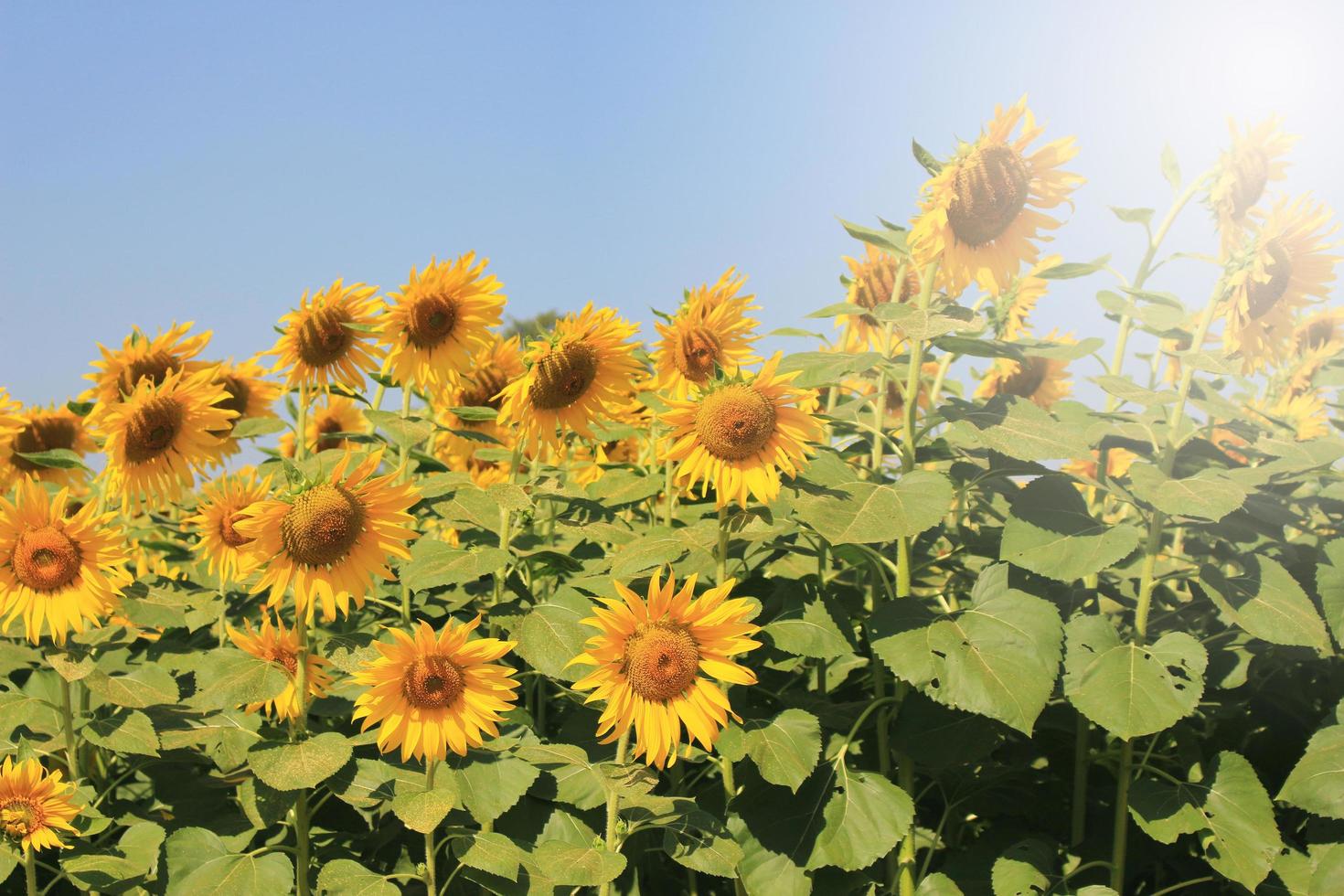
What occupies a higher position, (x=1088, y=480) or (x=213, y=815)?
(x=1088, y=480)

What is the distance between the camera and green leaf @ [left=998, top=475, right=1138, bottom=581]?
2.66 meters

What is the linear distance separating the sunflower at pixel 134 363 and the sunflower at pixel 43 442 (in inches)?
30.6

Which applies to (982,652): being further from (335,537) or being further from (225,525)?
(225,525)

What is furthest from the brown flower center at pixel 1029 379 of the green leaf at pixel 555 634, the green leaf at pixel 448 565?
the green leaf at pixel 448 565

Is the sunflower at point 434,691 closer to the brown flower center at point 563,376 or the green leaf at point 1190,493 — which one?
the brown flower center at point 563,376

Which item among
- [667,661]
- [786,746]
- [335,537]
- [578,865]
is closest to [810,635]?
[786,746]

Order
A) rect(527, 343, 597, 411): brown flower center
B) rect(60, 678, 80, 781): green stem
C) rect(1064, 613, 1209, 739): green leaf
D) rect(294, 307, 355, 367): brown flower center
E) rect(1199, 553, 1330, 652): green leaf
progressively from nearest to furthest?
rect(1064, 613, 1209, 739): green leaf < rect(1199, 553, 1330, 652): green leaf < rect(527, 343, 597, 411): brown flower center < rect(60, 678, 80, 781): green stem < rect(294, 307, 355, 367): brown flower center

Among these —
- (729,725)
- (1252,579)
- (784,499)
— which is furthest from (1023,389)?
(729,725)

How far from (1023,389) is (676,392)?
2.62 m

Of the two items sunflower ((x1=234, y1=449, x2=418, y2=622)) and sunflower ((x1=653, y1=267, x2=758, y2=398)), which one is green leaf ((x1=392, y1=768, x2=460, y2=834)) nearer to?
sunflower ((x1=234, y1=449, x2=418, y2=622))

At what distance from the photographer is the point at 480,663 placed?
2.51 metres

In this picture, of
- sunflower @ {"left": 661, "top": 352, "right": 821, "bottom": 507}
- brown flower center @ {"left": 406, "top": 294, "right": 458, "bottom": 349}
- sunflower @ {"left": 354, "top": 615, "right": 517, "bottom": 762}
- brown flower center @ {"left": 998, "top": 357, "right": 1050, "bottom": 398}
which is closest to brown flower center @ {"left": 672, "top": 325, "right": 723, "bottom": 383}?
sunflower @ {"left": 661, "top": 352, "right": 821, "bottom": 507}

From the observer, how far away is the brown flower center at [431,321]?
3.17 m

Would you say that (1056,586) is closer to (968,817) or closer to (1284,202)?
(968,817)
